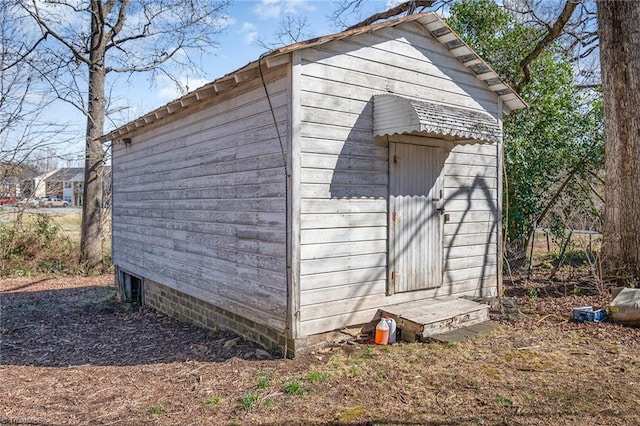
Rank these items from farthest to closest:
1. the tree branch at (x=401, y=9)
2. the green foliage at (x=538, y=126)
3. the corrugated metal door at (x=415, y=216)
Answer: the tree branch at (x=401, y=9) < the green foliage at (x=538, y=126) < the corrugated metal door at (x=415, y=216)

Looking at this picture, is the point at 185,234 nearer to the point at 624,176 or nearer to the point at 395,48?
the point at 395,48

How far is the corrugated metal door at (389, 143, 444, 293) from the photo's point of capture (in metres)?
5.36

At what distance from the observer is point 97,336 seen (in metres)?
6.79

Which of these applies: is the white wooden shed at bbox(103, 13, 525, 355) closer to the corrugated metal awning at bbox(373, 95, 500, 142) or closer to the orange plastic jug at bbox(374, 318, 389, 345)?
the corrugated metal awning at bbox(373, 95, 500, 142)

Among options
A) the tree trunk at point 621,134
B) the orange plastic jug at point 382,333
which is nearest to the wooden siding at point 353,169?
the orange plastic jug at point 382,333

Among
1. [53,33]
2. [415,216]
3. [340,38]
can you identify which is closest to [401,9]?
[340,38]

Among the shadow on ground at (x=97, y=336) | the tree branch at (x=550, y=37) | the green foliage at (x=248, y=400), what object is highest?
the tree branch at (x=550, y=37)

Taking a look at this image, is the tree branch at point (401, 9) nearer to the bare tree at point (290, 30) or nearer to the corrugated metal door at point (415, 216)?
the bare tree at point (290, 30)

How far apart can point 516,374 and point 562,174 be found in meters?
7.54

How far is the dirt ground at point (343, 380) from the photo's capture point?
132 inches

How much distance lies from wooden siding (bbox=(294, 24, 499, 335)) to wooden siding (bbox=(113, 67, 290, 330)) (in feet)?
0.91

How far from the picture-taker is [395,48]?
543 cm

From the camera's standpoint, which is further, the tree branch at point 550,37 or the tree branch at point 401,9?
the tree branch at point 401,9

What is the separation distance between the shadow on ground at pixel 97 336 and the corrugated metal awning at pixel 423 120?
9.19 ft
